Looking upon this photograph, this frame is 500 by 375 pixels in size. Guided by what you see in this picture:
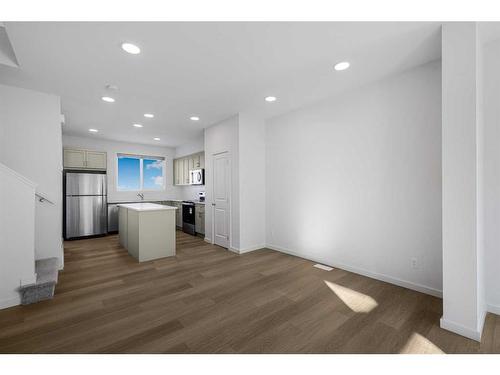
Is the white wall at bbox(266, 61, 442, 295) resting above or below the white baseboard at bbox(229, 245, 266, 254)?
above

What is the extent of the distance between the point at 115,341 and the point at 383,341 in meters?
2.13

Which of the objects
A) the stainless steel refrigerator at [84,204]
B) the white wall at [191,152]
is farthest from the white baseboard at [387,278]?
the stainless steel refrigerator at [84,204]

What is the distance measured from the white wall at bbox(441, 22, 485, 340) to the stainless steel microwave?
5.20 m

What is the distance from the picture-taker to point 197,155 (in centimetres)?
640

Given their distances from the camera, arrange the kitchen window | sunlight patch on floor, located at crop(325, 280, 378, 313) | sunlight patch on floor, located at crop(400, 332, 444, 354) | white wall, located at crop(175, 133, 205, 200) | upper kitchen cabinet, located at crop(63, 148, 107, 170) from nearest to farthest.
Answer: sunlight patch on floor, located at crop(400, 332, 444, 354) < sunlight patch on floor, located at crop(325, 280, 378, 313) < upper kitchen cabinet, located at crop(63, 148, 107, 170) < white wall, located at crop(175, 133, 205, 200) < the kitchen window

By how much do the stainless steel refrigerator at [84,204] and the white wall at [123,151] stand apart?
73cm

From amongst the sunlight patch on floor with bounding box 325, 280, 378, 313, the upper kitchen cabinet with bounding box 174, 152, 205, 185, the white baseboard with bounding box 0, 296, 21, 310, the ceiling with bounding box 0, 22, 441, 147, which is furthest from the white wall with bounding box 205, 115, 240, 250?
the white baseboard with bounding box 0, 296, 21, 310

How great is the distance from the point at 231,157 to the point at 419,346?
145 inches

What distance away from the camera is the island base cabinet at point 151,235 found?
379cm

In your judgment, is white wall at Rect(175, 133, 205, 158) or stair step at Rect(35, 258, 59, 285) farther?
white wall at Rect(175, 133, 205, 158)

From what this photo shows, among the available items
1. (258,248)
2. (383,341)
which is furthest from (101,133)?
(383,341)

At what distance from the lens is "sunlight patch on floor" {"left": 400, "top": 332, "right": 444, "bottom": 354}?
1635mm

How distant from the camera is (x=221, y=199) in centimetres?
468

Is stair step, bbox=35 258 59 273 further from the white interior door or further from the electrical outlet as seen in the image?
the electrical outlet
